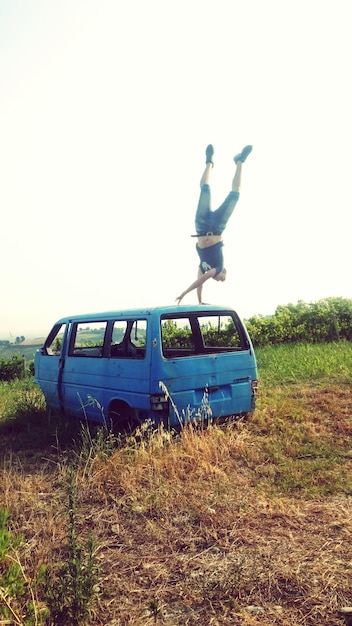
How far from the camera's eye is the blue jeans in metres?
13.6

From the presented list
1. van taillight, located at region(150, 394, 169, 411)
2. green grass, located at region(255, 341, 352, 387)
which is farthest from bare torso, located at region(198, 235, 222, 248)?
van taillight, located at region(150, 394, 169, 411)

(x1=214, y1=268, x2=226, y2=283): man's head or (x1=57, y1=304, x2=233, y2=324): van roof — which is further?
(x1=214, y1=268, x2=226, y2=283): man's head

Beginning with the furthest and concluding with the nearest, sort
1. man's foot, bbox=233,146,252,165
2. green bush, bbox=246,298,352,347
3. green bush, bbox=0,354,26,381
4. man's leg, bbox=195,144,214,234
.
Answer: green bush, bbox=246,298,352,347
green bush, bbox=0,354,26,381
man's leg, bbox=195,144,214,234
man's foot, bbox=233,146,252,165

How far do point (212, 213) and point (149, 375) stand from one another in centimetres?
849

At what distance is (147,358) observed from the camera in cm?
610

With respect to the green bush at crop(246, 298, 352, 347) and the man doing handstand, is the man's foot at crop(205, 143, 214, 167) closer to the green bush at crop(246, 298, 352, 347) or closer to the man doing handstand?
the man doing handstand

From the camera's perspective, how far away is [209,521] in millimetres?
4348

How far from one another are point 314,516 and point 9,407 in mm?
6622

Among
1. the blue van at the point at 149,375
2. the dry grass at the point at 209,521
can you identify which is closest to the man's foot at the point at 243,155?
the blue van at the point at 149,375

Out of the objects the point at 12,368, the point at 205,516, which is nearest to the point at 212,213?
the point at 12,368

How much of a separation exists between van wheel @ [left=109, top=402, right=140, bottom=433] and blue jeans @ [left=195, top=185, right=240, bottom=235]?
7.97 meters

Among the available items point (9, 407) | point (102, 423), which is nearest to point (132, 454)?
point (102, 423)

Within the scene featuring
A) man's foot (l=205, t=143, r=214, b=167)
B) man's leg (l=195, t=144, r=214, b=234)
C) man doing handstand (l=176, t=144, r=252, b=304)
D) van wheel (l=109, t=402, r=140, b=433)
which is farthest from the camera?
man's foot (l=205, t=143, r=214, b=167)

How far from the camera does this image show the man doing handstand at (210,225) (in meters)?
13.6
